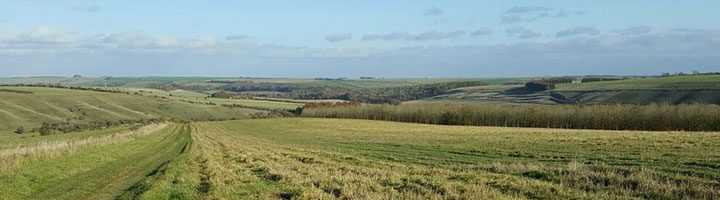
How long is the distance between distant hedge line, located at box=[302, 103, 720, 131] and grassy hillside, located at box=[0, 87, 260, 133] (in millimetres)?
39180

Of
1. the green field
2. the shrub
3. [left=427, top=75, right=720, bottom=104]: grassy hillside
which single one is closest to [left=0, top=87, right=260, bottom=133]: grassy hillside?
the shrub

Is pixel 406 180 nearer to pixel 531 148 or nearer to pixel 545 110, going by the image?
pixel 531 148

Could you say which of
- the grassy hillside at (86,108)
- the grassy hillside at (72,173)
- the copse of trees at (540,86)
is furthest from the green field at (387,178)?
the copse of trees at (540,86)

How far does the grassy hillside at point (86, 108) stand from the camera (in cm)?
11106

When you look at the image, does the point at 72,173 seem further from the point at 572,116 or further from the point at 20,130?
the point at 572,116

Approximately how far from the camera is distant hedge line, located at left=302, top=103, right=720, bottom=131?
7681 cm

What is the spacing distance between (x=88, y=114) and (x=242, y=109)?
1334 inches

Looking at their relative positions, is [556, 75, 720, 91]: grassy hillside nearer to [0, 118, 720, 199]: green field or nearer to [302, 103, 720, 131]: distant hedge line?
[302, 103, 720, 131]: distant hedge line

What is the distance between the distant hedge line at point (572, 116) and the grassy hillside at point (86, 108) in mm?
39180

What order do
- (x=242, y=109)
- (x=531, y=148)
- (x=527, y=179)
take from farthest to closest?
(x=242, y=109) → (x=531, y=148) → (x=527, y=179)

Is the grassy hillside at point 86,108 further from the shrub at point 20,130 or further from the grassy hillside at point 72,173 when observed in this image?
the grassy hillside at point 72,173

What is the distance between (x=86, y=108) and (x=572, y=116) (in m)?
90.7

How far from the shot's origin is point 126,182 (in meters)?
21.0

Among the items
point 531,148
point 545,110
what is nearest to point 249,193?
point 531,148
